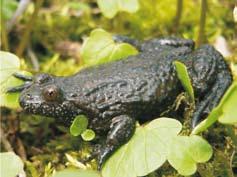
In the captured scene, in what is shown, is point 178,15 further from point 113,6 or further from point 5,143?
point 5,143

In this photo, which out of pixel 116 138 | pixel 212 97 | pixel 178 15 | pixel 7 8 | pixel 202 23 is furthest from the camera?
pixel 178 15

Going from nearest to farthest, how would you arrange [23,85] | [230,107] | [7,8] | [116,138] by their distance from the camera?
Result: [230,107], [116,138], [23,85], [7,8]

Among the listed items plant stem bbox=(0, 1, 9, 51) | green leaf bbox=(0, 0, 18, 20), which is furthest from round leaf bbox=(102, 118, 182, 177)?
green leaf bbox=(0, 0, 18, 20)

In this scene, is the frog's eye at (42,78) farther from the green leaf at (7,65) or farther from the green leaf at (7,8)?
the green leaf at (7,8)

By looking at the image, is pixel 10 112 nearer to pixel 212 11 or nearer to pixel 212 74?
pixel 212 74

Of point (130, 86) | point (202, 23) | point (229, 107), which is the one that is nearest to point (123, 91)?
point (130, 86)

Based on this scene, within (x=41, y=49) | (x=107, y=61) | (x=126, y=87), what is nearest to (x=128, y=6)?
(x=107, y=61)
